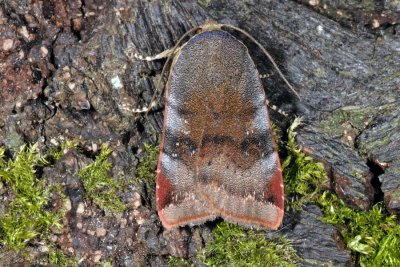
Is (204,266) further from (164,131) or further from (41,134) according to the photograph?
(41,134)

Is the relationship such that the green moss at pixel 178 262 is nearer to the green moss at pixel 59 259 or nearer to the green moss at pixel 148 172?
the green moss at pixel 148 172

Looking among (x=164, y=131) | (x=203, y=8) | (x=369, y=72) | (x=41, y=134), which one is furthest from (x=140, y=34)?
(x=369, y=72)

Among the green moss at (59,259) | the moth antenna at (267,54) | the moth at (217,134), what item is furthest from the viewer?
the moth at (217,134)

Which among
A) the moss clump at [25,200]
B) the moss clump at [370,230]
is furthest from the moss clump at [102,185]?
the moss clump at [370,230]

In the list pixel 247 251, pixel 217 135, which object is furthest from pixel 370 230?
pixel 217 135

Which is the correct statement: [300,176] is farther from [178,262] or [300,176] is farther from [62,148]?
[62,148]

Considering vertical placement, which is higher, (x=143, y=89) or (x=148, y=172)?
(x=143, y=89)
